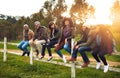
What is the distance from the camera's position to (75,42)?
11508 millimetres

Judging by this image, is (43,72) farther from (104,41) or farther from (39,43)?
(104,41)

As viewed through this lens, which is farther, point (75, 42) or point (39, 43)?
point (39, 43)

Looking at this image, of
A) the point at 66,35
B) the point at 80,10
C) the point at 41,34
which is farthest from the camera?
the point at 80,10

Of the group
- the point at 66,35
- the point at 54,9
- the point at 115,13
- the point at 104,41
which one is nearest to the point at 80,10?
the point at 54,9

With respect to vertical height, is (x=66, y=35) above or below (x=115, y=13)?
below

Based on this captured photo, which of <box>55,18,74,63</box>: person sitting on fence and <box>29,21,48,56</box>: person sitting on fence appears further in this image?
<box>29,21,48,56</box>: person sitting on fence

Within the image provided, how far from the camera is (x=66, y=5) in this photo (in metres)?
52.5

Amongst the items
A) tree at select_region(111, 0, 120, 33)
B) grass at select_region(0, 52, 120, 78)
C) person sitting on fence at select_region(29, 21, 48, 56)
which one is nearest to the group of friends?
person sitting on fence at select_region(29, 21, 48, 56)

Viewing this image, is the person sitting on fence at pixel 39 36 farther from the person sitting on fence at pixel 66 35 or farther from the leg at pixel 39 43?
the person sitting on fence at pixel 66 35

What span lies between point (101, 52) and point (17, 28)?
5290 cm

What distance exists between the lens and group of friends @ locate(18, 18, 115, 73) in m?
10.1

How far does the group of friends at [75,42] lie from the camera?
1012 cm

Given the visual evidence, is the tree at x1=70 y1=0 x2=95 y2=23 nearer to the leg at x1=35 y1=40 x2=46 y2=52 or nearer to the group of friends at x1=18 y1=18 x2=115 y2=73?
the group of friends at x1=18 y1=18 x2=115 y2=73

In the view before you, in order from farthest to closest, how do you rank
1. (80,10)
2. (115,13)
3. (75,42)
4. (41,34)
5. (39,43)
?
(115,13)
(80,10)
(41,34)
(39,43)
(75,42)
